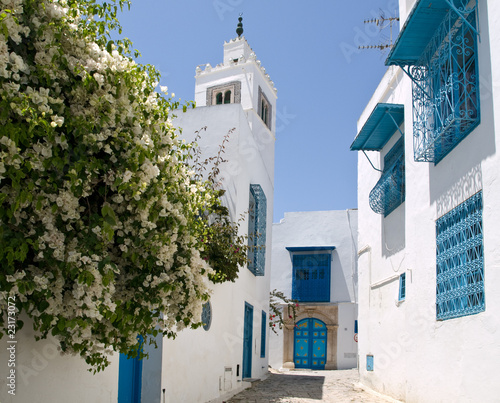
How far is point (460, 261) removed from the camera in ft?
20.3

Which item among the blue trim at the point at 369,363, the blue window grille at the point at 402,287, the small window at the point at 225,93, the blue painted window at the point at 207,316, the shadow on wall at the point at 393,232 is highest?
the small window at the point at 225,93

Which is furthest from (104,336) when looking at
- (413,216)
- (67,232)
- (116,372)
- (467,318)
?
(413,216)

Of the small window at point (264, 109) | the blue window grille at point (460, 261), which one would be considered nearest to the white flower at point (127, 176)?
the blue window grille at point (460, 261)

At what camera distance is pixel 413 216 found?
7910 mm

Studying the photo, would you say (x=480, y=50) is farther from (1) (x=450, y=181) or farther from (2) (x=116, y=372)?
(2) (x=116, y=372)

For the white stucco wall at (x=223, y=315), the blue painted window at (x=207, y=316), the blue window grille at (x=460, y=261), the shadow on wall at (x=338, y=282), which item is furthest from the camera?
the shadow on wall at (x=338, y=282)

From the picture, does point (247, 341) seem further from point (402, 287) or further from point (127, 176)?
point (127, 176)

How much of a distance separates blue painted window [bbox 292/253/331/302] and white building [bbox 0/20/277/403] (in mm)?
5103

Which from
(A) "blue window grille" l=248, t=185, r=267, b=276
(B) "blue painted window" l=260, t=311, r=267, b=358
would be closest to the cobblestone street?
(B) "blue painted window" l=260, t=311, r=267, b=358

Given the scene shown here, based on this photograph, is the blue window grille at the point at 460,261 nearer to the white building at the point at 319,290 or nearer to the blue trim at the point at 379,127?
the blue trim at the point at 379,127

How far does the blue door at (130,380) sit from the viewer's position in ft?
19.7

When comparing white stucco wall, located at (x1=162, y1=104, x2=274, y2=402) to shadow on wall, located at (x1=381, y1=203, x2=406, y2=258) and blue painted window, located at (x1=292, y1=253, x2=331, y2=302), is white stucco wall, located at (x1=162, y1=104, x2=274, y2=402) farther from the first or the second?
blue painted window, located at (x1=292, y1=253, x2=331, y2=302)

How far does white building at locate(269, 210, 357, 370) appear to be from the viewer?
1969cm

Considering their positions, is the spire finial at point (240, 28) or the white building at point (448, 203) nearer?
the white building at point (448, 203)
